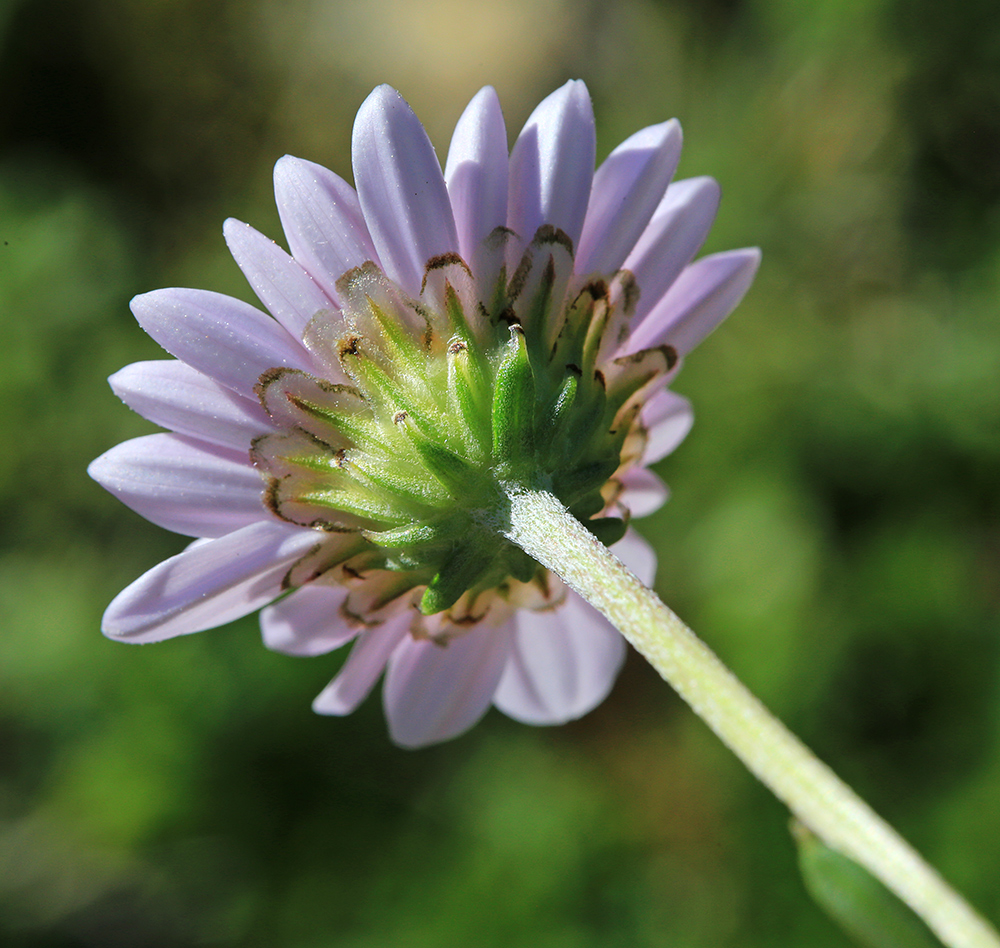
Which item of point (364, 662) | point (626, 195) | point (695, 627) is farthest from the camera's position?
point (695, 627)

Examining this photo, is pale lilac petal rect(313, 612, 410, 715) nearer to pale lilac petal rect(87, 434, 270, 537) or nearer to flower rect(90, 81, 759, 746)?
flower rect(90, 81, 759, 746)

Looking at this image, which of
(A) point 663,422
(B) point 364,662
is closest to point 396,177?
(A) point 663,422

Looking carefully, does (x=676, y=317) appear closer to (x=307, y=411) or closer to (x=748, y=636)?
(x=307, y=411)

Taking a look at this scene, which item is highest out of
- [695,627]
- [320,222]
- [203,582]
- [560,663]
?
[320,222]

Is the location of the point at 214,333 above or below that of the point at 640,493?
above

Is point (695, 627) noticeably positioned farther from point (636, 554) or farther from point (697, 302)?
point (697, 302)

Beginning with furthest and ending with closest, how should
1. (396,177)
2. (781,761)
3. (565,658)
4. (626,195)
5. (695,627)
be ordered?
(695,627) < (565,658) < (626,195) < (396,177) < (781,761)

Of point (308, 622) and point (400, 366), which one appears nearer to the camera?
point (400, 366)
